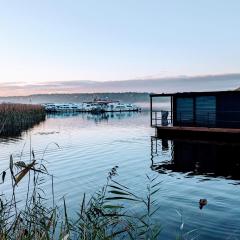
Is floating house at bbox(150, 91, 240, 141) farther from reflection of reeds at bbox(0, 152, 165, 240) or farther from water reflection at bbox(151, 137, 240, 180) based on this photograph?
reflection of reeds at bbox(0, 152, 165, 240)

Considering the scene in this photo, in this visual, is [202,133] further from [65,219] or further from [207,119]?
[65,219]

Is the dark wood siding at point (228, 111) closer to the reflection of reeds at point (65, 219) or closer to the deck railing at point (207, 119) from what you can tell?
the deck railing at point (207, 119)

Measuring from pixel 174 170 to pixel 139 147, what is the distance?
38.1 feet

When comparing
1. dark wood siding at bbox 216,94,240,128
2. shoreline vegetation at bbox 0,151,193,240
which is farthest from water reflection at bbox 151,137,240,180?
shoreline vegetation at bbox 0,151,193,240

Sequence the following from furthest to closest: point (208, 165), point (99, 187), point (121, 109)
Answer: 1. point (121, 109)
2. point (208, 165)
3. point (99, 187)

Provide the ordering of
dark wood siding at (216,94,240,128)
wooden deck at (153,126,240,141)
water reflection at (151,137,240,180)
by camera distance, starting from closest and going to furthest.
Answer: water reflection at (151,137,240,180)
wooden deck at (153,126,240,141)
dark wood siding at (216,94,240,128)

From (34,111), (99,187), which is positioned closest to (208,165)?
(99,187)

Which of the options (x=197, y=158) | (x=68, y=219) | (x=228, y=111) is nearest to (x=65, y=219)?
(x=68, y=219)

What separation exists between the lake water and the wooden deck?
34.3 inches

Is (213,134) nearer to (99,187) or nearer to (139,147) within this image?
(139,147)

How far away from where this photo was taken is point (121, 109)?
440 feet

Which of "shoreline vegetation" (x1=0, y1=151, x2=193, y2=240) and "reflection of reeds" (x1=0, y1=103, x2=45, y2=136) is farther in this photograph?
"reflection of reeds" (x1=0, y1=103, x2=45, y2=136)

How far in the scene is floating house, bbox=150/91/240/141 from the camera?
3472cm

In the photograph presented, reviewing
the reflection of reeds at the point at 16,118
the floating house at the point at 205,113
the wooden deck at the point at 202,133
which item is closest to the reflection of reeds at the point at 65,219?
the wooden deck at the point at 202,133
